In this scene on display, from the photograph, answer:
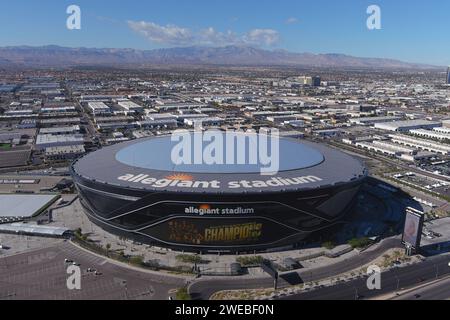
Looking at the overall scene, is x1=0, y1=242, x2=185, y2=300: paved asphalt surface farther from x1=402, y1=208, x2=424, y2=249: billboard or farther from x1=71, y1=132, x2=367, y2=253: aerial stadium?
x1=402, y1=208, x2=424, y2=249: billboard

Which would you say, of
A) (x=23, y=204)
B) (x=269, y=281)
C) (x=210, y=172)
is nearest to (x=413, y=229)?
(x=269, y=281)

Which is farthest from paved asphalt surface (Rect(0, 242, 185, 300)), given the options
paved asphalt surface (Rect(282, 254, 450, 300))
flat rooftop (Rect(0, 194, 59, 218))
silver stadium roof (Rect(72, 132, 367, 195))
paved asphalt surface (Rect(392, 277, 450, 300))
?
paved asphalt surface (Rect(392, 277, 450, 300))

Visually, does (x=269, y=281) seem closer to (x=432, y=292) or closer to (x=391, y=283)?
(x=391, y=283)

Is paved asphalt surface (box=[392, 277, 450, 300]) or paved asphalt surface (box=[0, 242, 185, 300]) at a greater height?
paved asphalt surface (box=[392, 277, 450, 300])

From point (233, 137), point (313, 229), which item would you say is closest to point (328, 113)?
point (233, 137)
